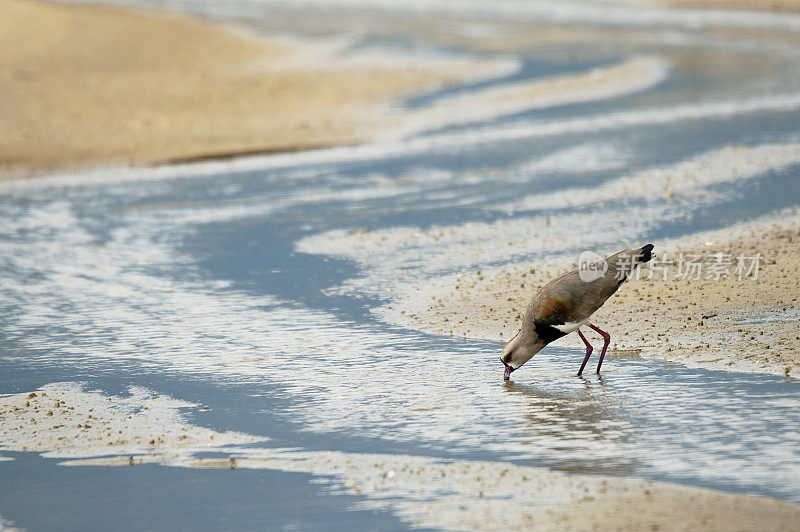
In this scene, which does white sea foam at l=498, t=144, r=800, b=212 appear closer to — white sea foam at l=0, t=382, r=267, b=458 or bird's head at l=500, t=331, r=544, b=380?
bird's head at l=500, t=331, r=544, b=380

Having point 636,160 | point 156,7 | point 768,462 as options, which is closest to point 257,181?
point 636,160

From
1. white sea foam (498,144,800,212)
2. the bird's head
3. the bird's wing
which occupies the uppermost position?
white sea foam (498,144,800,212)

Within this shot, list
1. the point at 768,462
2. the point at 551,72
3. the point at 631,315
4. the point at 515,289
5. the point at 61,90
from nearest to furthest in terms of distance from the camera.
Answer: the point at 768,462 → the point at 631,315 → the point at 515,289 → the point at 61,90 → the point at 551,72

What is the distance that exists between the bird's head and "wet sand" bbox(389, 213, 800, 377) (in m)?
1.05

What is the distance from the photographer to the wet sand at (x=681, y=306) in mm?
8359

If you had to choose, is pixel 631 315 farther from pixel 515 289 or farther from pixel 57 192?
pixel 57 192

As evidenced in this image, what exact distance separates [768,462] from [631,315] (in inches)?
119

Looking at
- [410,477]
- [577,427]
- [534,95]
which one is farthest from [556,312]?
[534,95]

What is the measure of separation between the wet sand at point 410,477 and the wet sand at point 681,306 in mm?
2293

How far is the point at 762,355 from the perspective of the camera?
26.7ft

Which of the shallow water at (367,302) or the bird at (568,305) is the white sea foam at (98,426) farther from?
the bird at (568,305)

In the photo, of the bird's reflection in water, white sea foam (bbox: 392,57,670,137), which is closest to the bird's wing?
the bird's reflection in water

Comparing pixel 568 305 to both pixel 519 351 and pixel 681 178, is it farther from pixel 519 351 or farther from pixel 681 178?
pixel 681 178

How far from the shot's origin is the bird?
300 inches
